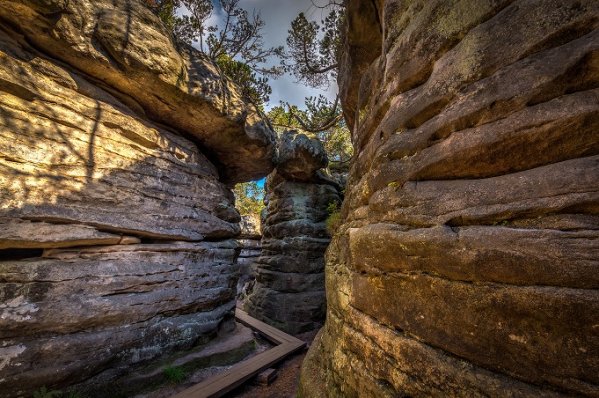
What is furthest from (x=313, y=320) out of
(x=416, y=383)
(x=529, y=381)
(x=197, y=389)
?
(x=529, y=381)

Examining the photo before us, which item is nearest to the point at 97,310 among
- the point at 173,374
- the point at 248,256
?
the point at 173,374

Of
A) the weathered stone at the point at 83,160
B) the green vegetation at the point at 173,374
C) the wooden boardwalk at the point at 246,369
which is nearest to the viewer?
the weathered stone at the point at 83,160

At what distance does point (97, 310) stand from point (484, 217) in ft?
19.7

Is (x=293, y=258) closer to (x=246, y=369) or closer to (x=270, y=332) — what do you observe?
(x=270, y=332)

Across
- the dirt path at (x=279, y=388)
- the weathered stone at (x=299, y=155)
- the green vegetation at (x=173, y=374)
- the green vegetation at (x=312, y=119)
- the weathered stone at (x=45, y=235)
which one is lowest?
the dirt path at (x=279, y=388)

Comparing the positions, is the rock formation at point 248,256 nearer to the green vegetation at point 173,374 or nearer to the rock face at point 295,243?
the rock face at point 295,243

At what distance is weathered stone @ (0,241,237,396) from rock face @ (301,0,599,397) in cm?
406

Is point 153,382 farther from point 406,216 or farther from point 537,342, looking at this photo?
point 537,342

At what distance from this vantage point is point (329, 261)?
4902 mm

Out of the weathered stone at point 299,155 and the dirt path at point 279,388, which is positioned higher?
the weathered stone at point 299,155

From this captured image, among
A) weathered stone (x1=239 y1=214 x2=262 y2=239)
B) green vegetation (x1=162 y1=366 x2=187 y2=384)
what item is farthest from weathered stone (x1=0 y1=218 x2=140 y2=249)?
weathered stone (x1=239 y1=214 x2=262 y2=239)

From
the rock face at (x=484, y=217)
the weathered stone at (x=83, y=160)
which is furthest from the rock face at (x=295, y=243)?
the rock face at (x=484, y=217)

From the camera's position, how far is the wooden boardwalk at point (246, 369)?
14.9 feet

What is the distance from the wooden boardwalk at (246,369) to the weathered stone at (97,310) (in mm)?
1189
